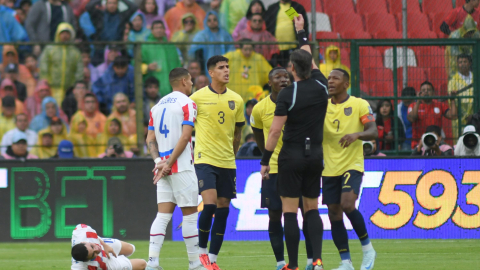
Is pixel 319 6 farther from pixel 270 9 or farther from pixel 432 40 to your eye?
pixel 432 40

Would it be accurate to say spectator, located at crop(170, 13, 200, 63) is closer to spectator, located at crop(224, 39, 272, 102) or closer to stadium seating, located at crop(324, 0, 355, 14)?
spectator, located at crop(224, 39, 272, 102)

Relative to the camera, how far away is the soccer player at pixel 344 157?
24.4ft

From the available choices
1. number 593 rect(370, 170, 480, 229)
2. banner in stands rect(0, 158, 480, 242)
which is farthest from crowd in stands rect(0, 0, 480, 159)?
number 593 rect(370, 170, 480, 229)

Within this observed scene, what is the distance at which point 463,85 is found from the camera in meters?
11.6

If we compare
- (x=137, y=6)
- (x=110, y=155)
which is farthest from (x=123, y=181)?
(x=137, y=6)

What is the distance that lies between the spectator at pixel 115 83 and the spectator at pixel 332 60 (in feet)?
10.6

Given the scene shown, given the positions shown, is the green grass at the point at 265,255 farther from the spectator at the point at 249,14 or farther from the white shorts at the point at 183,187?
the spectator at the point at 249,14

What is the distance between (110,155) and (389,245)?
4764mm

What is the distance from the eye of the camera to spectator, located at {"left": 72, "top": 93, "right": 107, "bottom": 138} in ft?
39.9

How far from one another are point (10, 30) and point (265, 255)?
745cm

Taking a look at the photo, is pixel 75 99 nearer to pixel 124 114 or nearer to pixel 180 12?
pixel 124 114

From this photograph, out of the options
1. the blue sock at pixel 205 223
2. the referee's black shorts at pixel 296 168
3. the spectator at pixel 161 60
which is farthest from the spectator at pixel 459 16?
the blue sock at pixel 205 223

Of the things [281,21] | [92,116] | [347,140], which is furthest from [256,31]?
[347,140]

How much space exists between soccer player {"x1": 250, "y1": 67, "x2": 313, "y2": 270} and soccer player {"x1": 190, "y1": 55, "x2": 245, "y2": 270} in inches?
11.1
